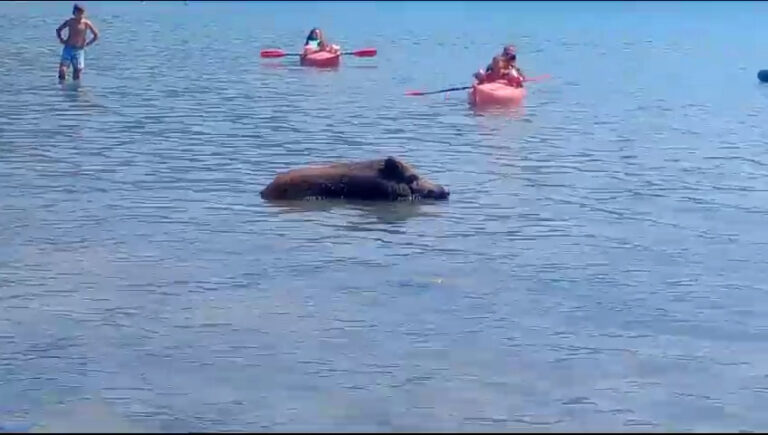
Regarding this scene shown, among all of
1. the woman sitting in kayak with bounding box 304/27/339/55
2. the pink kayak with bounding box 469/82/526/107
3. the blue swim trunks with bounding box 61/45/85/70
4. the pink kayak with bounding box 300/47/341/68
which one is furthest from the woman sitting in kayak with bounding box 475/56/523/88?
the woman sitting in kayak with bounding box 304/27/339/55

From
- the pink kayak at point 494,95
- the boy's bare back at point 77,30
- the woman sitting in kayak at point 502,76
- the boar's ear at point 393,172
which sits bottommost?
the pink kayak at point 494,95

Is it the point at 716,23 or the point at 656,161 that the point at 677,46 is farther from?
the point at 656,161

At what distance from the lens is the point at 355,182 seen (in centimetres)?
1509

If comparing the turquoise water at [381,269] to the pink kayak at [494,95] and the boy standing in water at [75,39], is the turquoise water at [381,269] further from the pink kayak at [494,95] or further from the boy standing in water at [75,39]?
the boy standing in water at [75,39]

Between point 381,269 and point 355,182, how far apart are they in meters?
3.10

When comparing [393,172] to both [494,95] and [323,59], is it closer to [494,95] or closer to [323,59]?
[494,95]

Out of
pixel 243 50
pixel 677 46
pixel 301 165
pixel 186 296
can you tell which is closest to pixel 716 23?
pixel 677 46

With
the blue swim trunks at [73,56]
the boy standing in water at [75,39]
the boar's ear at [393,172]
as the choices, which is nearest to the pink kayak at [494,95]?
the boy standing in water at [75,39]

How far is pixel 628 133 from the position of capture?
76.1 ft

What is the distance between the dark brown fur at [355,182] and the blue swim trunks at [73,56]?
13755 mm

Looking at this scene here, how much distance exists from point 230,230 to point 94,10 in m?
65.1

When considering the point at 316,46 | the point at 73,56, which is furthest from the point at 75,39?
the point at 316,46

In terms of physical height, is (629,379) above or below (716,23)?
above

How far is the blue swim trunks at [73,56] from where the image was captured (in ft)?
92.1
